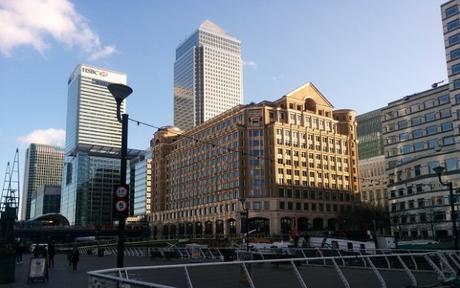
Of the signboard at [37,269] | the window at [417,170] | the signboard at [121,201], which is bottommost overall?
the signboard at [37,269]

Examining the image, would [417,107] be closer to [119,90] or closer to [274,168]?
[274,168]

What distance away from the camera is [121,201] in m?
15.3

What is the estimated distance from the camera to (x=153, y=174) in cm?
17000

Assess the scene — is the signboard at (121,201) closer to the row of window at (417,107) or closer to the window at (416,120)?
the row of window at (417,107)

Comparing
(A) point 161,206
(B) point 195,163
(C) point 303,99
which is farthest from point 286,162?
(A) point 161,206

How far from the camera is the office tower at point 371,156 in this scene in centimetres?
15838

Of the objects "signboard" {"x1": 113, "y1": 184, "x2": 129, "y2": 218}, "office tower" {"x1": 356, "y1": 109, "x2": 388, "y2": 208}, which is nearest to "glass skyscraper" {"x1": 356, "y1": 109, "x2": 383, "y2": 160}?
"office tower" {"x1": 356, "y1": 109, "x2": 388, "y2": 208}

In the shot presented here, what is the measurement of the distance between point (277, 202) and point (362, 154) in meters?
75.6

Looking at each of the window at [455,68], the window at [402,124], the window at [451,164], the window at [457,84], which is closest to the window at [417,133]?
the window at [402,124]

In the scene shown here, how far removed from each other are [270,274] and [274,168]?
108 meters

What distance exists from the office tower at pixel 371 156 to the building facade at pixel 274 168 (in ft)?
72.7

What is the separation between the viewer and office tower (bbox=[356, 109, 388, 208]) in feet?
520

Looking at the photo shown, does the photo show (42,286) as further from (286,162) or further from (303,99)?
(303,99)

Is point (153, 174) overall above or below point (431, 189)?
above
